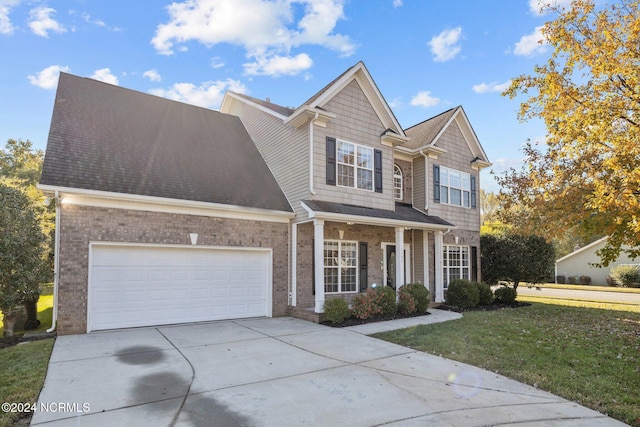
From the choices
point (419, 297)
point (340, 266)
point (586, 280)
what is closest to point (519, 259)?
point (419, 297)

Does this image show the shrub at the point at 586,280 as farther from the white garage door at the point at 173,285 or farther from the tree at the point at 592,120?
the white garage door at the point at 173,285

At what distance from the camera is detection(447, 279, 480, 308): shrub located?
1399cm

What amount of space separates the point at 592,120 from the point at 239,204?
8.95 m

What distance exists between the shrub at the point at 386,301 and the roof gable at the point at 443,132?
21.7 ft

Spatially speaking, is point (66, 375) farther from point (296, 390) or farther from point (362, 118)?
point (362, 118)

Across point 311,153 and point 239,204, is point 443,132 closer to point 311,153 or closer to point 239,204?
point 311,153

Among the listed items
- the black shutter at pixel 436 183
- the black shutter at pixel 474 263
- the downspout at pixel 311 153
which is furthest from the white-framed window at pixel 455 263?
the downspout at pixel 311 153

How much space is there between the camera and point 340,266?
1309cm

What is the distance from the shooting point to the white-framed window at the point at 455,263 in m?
16.1

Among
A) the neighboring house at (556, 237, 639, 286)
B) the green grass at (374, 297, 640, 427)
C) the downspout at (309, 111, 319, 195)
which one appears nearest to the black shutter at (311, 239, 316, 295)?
the downspout at (309, 111, 319, 195)

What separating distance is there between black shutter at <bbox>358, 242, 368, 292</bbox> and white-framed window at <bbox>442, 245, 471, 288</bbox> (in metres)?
4.30

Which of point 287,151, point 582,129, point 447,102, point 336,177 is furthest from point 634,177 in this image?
point 447,102

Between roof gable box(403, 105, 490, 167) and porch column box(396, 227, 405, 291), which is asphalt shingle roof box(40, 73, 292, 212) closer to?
porch column box(396, 227, 405, 291)

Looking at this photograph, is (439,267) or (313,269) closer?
(313,269)
